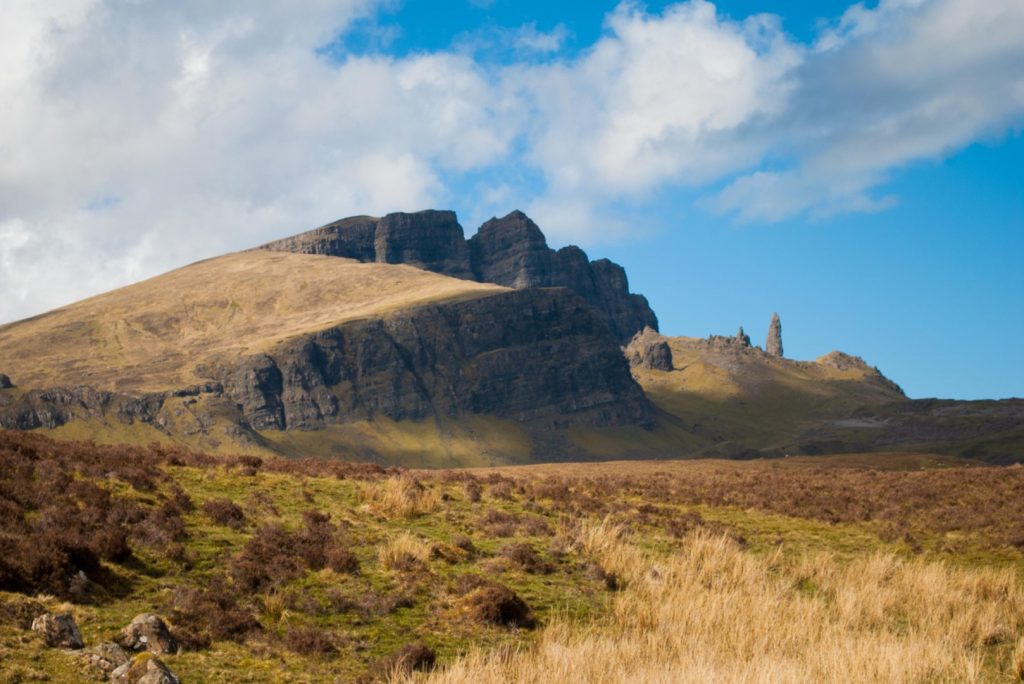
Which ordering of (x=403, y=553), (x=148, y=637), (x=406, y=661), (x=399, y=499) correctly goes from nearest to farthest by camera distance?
1. (x=148, y=637)
2. (x=406, y=661)
3. (x=403, y=553)
4. (x=399, y=499)

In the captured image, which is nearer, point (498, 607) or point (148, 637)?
point (148, 637)

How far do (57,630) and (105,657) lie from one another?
990 millimetres

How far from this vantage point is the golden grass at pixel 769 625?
476 inches

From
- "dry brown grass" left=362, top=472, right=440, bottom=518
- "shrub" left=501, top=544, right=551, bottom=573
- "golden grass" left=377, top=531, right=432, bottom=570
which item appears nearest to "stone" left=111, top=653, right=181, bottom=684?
"golden grass" left=377, top=531, right=432, bottom=570

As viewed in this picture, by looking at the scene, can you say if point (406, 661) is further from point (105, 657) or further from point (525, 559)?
point (525, 559)

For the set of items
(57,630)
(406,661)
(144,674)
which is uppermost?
(57,630)

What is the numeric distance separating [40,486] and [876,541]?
24133mm

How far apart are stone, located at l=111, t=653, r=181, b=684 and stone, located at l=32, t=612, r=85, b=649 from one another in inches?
48.3

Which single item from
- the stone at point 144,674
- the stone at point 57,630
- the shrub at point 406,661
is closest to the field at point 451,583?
the shrub at point 406,661

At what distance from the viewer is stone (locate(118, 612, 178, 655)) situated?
40.9 feet

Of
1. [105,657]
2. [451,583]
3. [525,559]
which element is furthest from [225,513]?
[105,657]

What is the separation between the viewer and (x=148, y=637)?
12594mm

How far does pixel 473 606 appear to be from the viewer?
16078mm

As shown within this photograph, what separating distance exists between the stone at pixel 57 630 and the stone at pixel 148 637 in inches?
24.3
